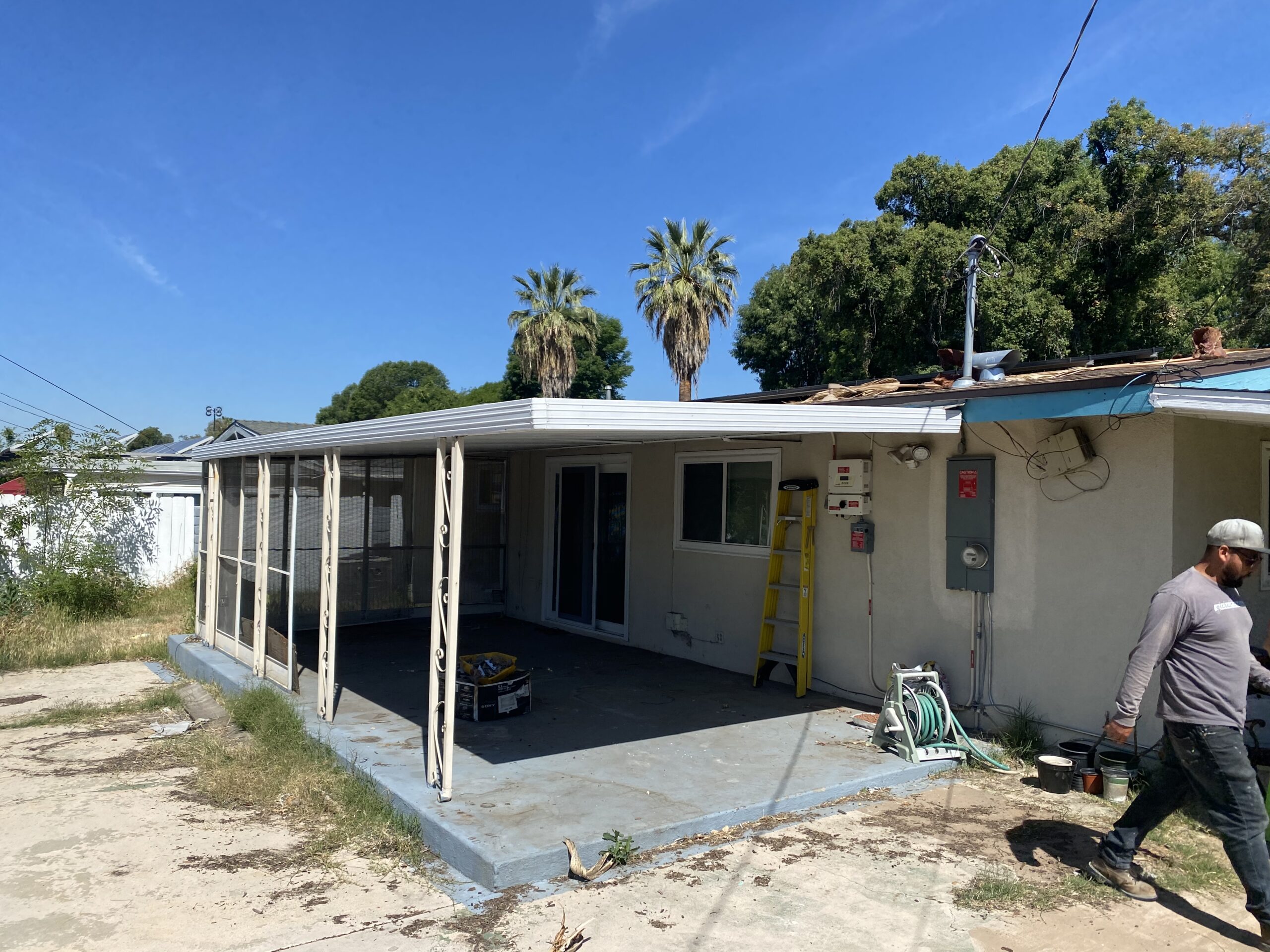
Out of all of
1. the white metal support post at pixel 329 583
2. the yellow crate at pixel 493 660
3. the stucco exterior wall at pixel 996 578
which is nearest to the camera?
the stucco exterior wall at pixel 996 578

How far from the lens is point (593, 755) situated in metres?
5.77

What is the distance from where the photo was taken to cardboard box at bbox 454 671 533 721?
6.53 m

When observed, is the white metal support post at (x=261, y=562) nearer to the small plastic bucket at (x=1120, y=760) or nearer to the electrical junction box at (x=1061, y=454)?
the electrical junction box at (x=1061, y=454)

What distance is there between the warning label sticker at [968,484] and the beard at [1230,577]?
2.44 m

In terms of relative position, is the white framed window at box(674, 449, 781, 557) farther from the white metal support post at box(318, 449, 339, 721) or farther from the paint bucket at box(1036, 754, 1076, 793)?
the white metal support post at box(318, 449, 339, 721)

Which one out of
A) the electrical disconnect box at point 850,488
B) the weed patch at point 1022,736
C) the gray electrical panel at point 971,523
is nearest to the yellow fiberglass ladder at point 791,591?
the electrical disconnect box at point 850,488

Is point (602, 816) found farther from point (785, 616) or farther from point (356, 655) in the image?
point (356, 655)

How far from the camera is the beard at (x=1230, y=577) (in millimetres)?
3756

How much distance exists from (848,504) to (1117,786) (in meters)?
2.79

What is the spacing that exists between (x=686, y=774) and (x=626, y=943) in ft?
6.25

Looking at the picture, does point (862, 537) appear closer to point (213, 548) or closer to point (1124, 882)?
point (1124, 882)

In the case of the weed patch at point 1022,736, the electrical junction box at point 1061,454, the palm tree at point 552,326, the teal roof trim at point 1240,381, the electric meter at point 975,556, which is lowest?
the weed patch at point 1022,736

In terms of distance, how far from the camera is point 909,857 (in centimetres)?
433

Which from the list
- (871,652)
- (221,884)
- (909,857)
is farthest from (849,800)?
(221,884)
